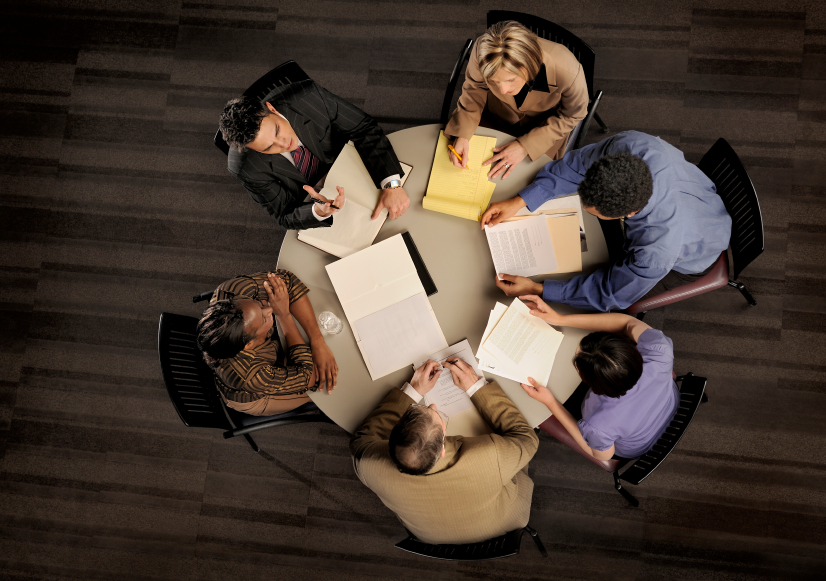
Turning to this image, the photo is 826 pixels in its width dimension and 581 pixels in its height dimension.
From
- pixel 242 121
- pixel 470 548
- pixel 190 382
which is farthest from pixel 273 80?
pixel 470 548

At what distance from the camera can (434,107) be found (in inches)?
119

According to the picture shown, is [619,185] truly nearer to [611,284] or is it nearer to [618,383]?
[611,284]

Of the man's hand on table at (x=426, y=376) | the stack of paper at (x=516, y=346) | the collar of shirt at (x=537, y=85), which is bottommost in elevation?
the man's hand on table at (x=426, y=376)

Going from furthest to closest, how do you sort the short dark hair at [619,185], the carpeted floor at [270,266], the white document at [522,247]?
the carpeted floor at [270,266] → the white document at [522,247] → the short dark hair at [619,185]

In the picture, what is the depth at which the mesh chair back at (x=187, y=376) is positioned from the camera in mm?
1954

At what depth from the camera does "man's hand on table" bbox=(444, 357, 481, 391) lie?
1844 millimetres

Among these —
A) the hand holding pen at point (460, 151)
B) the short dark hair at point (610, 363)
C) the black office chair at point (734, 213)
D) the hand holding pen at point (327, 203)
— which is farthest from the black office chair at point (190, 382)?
the black office chair at point (734, 213)

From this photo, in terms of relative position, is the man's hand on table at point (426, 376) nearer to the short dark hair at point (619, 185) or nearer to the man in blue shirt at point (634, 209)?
the man in blue shirt at point (634, 209)

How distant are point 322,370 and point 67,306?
7.28 ft

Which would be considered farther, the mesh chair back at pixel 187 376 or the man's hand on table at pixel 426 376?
the mesh chair back at pixel 187 376

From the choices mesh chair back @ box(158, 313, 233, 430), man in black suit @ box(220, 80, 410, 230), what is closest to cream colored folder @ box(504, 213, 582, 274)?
man in black suit @ box(220, 80, 410, 230)

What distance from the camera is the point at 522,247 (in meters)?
1.94

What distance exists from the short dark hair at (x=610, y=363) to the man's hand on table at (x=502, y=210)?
0.58 meters

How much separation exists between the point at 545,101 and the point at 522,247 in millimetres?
653
